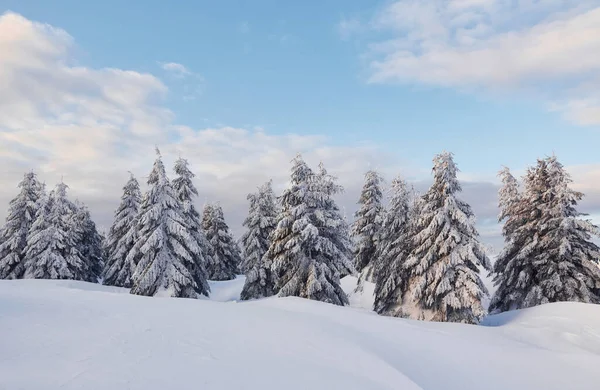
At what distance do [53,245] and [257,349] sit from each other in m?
31.3

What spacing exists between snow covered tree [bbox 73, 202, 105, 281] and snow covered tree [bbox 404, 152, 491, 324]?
3238 centimetres

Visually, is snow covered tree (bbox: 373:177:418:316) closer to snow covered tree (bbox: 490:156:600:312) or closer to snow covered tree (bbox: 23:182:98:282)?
snow covered tree (bbox: 490:156:600:312)

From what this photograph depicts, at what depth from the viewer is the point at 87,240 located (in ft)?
131

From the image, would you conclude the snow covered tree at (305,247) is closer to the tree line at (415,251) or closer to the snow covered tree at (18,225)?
the tree line at (415,251)

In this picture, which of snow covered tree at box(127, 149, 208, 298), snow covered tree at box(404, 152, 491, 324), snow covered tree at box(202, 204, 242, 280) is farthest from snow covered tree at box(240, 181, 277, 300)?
snow covered tree at box(404, 152, 491, 324)

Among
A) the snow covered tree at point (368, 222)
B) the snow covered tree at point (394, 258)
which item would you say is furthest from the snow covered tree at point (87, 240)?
the snow covered tree at point (394, 258)

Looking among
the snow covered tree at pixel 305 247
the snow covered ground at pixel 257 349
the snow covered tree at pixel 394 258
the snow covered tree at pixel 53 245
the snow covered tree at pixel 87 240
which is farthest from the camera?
the snow covered tree at pixel 87 240

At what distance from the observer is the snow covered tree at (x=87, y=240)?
37875mm

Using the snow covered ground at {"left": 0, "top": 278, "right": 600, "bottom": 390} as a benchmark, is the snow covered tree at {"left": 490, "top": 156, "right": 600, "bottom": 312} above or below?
above

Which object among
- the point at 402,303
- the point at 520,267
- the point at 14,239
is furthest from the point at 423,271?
the point at 14,239

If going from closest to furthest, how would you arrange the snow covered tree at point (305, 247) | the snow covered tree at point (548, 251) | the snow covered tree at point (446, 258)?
the snow covered tree at point (446, 258) → the snow covered tree at point (548, 251) → the snow covered tree at point (305, 247)

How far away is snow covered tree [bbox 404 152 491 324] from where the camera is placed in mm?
Result: 17656

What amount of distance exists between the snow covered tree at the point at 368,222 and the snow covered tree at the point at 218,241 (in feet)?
55.8

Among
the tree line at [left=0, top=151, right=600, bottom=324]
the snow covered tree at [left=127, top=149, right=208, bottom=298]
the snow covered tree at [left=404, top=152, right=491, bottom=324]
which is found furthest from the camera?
the snow covered tree at [left=127, top=149, right=208, bottom=298]
